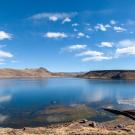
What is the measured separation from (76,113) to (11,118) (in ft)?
40.4

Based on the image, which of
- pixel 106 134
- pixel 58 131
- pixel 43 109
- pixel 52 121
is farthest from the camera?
pixel 43 109

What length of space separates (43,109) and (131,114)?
18133mm

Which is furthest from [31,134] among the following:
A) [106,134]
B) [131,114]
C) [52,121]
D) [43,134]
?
[131,114]

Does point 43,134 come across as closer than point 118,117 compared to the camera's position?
Yes

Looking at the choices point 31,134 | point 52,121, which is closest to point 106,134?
point 31,134

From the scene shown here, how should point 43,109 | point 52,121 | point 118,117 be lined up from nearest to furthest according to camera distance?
1. point 52,121
2. point 118,117
3. point 43,109

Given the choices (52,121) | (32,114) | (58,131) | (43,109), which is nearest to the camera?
(58,131)

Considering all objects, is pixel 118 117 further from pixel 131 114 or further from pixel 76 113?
pixel 76 113

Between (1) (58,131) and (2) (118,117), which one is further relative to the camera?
(2) (118,117)

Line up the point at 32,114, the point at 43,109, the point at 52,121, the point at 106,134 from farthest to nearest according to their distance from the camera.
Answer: the point at 43,109
the point at 32,114
the point at 52,121
the point at 106,134

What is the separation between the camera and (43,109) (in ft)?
186

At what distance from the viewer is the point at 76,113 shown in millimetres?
51406

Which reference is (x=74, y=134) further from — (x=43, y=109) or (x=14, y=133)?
(x=43, y=109)

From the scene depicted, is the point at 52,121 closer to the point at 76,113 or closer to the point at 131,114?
the point at 76,113
